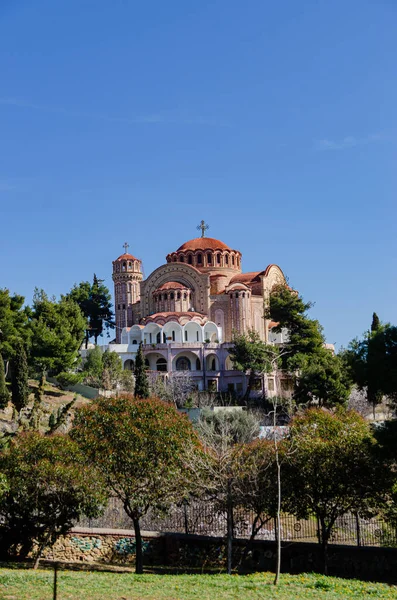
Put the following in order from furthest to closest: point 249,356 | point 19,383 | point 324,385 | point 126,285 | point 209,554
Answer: point 126,285 → point 249,356 → point 324,385 → point 19,383 → point 209,554

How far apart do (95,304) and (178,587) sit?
193 ft

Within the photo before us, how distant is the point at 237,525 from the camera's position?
22.2 meters

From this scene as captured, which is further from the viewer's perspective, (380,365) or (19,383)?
(19,383)

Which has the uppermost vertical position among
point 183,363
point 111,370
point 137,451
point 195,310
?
point 195,310

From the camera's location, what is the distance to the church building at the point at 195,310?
188ft

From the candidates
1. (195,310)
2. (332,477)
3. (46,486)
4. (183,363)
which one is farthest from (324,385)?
(46,486)

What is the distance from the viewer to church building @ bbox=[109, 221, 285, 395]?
2255 inches

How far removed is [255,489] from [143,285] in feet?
153

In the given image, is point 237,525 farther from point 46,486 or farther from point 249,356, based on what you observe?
point 249,356

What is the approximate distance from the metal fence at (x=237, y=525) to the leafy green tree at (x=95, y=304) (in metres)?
48.9

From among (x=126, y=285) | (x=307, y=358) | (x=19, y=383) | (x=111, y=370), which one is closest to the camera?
(x=19, y=383)

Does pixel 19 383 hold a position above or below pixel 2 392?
above

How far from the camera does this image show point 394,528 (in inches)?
764

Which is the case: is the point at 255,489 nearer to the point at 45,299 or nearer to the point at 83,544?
the point at 83,544
